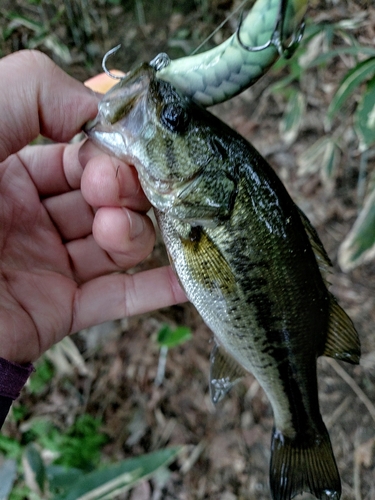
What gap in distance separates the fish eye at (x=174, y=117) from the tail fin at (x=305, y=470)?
1.27 meters

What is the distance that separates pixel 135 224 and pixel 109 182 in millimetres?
175

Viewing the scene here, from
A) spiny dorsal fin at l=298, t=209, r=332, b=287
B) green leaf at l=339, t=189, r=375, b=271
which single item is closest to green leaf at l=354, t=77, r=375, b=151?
green leaf at l=339, t=189, r=375, b=271

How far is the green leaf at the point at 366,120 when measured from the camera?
5.46 feet

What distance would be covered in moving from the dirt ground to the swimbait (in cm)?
177

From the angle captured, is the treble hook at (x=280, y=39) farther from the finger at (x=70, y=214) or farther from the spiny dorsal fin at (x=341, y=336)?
the finger at (x=70, y=214)

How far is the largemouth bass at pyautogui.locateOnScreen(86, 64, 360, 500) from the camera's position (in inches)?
48.1

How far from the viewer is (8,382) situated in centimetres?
134

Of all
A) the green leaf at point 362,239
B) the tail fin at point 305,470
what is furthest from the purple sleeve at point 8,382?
the green leaf at point 362,239

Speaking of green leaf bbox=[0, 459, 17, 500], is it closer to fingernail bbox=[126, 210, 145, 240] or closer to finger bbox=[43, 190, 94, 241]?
finger bbox=[43, 190, 94, 241]

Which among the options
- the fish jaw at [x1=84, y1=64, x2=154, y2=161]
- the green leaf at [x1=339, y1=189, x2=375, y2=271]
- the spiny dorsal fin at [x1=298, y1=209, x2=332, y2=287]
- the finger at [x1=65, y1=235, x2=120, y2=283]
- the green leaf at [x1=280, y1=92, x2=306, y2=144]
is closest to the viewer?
the fish jaw at [x1=84, y1=64, x2=154, y2=161]

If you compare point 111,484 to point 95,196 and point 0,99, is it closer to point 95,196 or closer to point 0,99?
point 95,196

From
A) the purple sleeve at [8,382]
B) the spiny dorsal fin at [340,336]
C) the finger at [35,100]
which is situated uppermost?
the finger at [35,100]

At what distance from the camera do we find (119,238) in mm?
1354

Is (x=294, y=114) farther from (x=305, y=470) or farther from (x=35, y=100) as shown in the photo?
(x=305, y=470)
